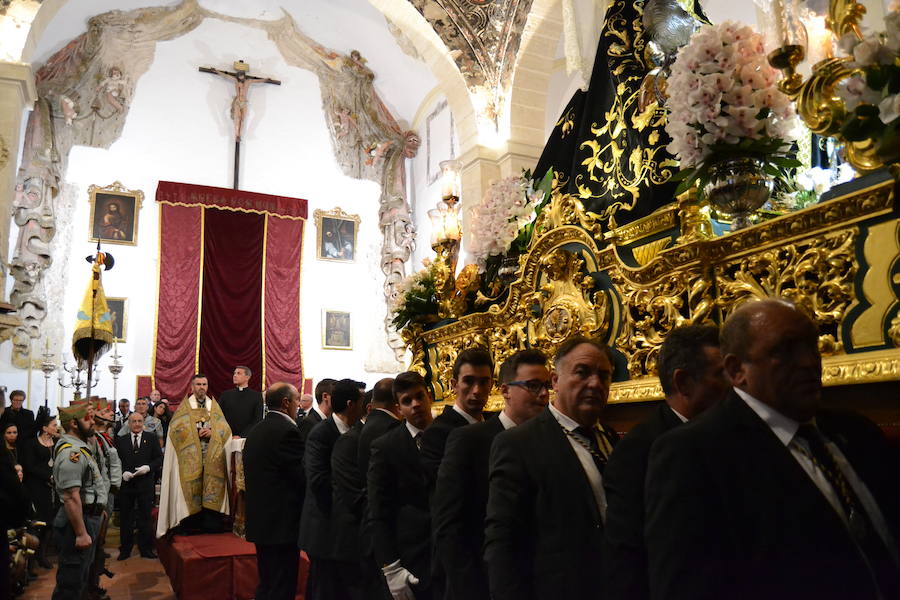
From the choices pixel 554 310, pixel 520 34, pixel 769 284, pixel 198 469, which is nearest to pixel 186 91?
pixel 520 34

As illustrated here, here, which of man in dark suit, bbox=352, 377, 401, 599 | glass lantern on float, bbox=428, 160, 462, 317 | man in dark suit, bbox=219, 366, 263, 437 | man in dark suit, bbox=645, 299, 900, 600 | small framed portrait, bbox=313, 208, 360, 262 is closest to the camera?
man in dark suit, bbox=645, 299, 900, 600

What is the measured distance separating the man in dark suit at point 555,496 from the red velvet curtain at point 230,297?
507 inches

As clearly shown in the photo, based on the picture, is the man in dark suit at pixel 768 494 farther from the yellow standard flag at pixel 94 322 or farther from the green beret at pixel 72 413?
the yellow standard flag at pixel 94 322

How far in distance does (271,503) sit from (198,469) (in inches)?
115

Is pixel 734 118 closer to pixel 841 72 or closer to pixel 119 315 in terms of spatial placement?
pixel 841 72

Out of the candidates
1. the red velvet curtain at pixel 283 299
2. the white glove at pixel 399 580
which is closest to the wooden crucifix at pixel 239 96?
the red velvet curtain at pixel 283 299

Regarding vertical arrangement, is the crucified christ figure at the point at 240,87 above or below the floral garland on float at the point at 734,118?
above

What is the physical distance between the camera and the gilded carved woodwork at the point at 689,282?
224cm

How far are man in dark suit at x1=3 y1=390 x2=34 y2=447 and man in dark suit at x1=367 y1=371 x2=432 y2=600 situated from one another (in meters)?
6.22

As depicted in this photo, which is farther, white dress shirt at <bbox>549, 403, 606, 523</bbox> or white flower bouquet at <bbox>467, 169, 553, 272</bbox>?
white flower bouquet at <bbox>467, 169, 553, 272</bbox>

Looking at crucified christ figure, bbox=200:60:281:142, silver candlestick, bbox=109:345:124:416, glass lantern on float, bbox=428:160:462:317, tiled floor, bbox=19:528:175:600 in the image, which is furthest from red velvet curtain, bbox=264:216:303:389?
glass lantern on float, bbox=428:160:462:317

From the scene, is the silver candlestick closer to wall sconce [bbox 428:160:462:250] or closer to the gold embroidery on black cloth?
wall sconce [bbox 428:160:462:250]

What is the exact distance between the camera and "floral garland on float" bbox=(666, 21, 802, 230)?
2.85 metres

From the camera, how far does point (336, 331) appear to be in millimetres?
15664
